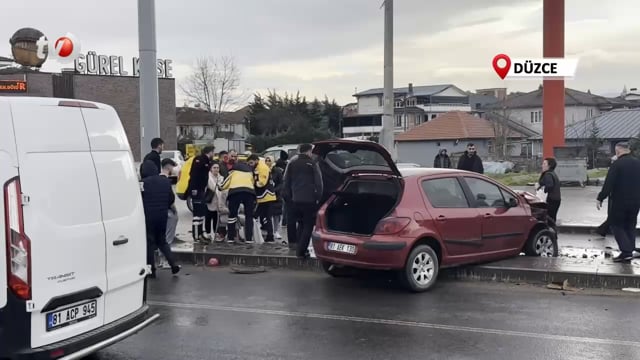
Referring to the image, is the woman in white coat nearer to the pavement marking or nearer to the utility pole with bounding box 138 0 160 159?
the utility pole with bounding box 138 0 160 159

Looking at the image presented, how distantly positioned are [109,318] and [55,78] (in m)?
50.8

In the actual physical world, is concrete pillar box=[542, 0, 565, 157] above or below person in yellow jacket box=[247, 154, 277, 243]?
above

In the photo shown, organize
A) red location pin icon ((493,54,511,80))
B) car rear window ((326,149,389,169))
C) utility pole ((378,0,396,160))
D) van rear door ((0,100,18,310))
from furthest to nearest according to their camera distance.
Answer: red location pin icon ((493,54,511,80)) → utility pole ((378,0,396,160)) → car rear window ((326,149,389,169)) → van rear door ((0,100,18,310))

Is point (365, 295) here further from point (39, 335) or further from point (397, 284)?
point (39, 335)

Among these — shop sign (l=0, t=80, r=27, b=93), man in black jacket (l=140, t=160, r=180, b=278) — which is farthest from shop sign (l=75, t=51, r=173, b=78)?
man in black jacket (l=140, t=160, r=180, b=278)

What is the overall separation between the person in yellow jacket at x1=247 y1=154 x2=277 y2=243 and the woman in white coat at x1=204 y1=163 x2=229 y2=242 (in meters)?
0.64

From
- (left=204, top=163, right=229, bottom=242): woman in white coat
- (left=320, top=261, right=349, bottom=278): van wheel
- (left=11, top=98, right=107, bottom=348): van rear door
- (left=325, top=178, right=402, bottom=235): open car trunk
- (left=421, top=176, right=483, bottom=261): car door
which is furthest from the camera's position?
(left=204, top=163, right=229, bottom=242): woman in white coat

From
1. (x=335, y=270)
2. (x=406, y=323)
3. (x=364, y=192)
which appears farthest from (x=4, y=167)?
(x=335, y=270)

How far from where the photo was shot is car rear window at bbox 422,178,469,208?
29.5 feet

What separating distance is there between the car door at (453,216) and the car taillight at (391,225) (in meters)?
0.48

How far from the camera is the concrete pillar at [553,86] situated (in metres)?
24.1

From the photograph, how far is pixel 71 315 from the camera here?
5.12 metres

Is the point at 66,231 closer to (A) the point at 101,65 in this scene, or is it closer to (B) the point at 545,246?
(B) the point at 545,246

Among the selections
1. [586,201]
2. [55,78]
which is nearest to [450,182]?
[586,201]
